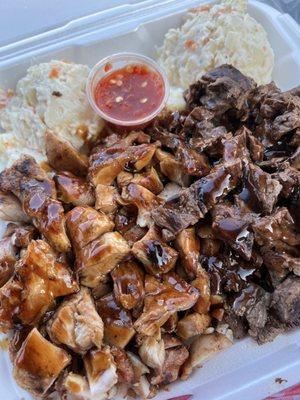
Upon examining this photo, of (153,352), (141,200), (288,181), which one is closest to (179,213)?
(141,200)

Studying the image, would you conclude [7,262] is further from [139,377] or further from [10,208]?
[139,377]

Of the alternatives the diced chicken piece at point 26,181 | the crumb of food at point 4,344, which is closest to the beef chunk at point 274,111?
the diced chicken piece at point 26,181

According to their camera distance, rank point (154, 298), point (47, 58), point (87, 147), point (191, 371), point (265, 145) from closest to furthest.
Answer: point (154, 298), point (191, 371), point (265, 145), point (87, 147), point (47, 58)

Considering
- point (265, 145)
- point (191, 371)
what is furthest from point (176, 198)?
point (191, 371)

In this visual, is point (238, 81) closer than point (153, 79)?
Yes

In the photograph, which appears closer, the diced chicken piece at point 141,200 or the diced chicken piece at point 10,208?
the diced chicken piece at point 141,200

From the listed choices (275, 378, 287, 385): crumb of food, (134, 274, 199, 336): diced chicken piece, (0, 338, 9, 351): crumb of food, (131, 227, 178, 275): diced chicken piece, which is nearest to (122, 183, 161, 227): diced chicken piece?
(131, 227, 178, 275): diced chicken piece

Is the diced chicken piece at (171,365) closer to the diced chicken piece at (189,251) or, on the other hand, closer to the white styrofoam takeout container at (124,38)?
the diced chicken piece at (189,251)

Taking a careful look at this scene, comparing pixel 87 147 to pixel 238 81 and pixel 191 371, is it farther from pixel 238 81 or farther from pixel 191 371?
pixel 191 371
